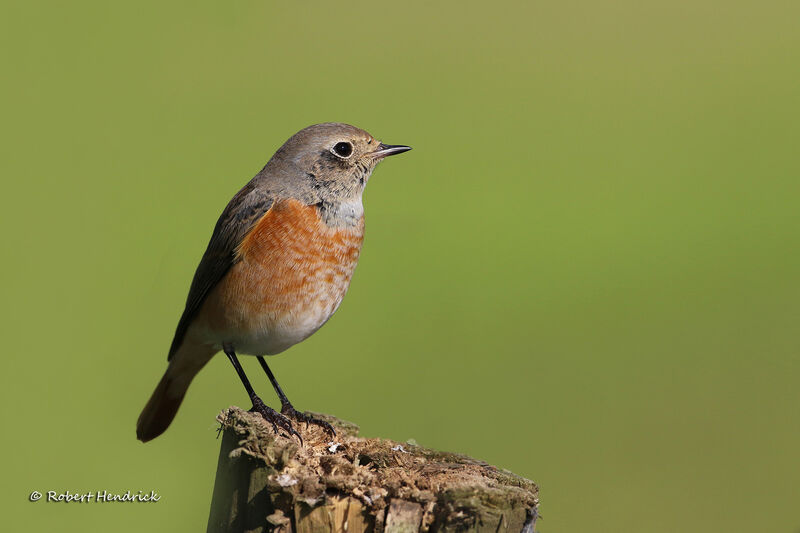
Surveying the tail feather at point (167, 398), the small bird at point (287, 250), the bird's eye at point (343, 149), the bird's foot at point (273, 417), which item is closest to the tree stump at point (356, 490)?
the bird's foot at point (273, 417)

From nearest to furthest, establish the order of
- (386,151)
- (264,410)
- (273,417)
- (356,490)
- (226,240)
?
1. (356,490)
2. (273,417)
3. (264,410)
4. (226,240)
5. (386,151)

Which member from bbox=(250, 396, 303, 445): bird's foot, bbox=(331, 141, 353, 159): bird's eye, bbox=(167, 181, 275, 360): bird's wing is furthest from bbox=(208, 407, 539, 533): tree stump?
bbox=(331, 141, 353, 159): bird's eye

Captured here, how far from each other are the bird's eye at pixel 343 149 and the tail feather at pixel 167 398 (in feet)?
5.55

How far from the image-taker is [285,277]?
16.4ft

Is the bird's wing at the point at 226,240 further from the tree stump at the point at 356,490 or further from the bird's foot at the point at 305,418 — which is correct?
the tree stump at the point at 356,490

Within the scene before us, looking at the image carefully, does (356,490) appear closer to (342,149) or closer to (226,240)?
(226,240)

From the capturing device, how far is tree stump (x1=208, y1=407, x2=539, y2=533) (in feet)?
10.6

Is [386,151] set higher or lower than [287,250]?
higher

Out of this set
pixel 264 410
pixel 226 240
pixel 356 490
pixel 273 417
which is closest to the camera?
pixel 356 490

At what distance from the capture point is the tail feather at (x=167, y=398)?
580 cm

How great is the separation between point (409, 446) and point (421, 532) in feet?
3.16

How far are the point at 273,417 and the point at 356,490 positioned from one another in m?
1.60

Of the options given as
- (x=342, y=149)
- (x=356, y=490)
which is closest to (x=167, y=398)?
(x=342, y=149)

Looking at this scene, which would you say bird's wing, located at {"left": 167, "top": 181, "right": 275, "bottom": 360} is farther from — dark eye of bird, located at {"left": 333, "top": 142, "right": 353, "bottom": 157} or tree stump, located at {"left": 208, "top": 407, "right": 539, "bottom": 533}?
tree stump, located at {"left": 208, "top": 407, "right": 539, "bottom": 533}
